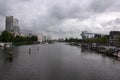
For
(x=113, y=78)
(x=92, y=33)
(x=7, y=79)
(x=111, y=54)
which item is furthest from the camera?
(x=92, y=33)

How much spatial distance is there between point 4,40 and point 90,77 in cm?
8900

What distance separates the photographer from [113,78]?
25.7 m

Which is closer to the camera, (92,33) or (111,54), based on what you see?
(111,54)

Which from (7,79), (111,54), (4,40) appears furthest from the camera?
(4,40)

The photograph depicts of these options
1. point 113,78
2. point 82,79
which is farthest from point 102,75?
point 82,79

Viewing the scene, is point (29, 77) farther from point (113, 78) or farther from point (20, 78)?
point (113, 78)

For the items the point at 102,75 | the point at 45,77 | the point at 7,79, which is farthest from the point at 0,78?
the point at 102,75

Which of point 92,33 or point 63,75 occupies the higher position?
point 92,33

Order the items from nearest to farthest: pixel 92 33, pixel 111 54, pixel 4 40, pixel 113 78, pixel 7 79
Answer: pixel 7 79
pixel 113 78
pixel 111 54
pixel 4 40
pixel 92 33

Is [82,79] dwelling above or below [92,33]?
below

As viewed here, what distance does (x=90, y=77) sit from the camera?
25.8 meters

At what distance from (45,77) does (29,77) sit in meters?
2.05

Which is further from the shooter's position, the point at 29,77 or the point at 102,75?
the point at 102,75

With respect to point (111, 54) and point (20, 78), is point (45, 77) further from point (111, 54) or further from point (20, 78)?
point (111, 54)
